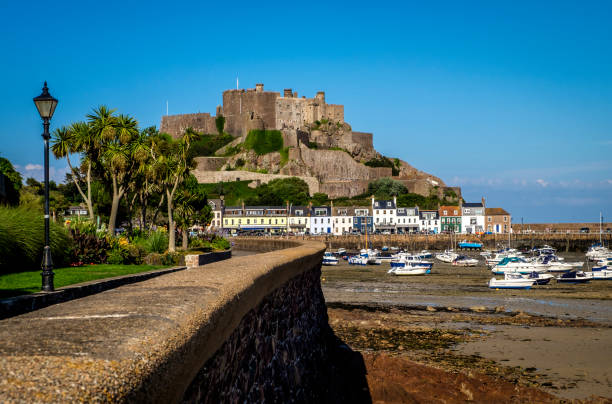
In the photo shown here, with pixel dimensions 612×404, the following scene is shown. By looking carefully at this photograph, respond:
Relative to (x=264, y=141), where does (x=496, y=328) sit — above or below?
below

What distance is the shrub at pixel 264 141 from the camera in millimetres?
160625

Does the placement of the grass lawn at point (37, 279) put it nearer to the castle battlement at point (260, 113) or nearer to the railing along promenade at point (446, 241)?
the railing along promenade at point (446, 241)

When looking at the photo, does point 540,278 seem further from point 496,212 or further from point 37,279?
point 496,212

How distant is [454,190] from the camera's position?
16238cm

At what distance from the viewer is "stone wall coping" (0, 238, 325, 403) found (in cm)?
234

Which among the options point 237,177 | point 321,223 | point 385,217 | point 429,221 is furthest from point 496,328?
point 237,177

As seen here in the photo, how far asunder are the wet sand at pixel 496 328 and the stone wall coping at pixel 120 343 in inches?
546

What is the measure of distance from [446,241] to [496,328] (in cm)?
8862

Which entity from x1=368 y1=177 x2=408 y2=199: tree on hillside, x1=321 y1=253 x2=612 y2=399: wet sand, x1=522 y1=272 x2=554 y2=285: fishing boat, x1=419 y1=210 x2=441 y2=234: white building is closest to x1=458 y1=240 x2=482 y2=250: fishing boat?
x1=419 y1=210 x2=441 y2=234: white building

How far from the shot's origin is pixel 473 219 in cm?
12425

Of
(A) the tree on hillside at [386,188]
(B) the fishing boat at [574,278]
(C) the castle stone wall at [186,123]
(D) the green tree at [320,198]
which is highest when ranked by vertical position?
(C) the castle stone wall at [186,123]

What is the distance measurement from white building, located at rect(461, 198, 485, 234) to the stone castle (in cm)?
2598

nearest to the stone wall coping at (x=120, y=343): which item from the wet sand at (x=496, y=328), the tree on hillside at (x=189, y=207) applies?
the wet sand at (x=496, y=328)

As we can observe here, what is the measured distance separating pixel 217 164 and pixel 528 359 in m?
145
